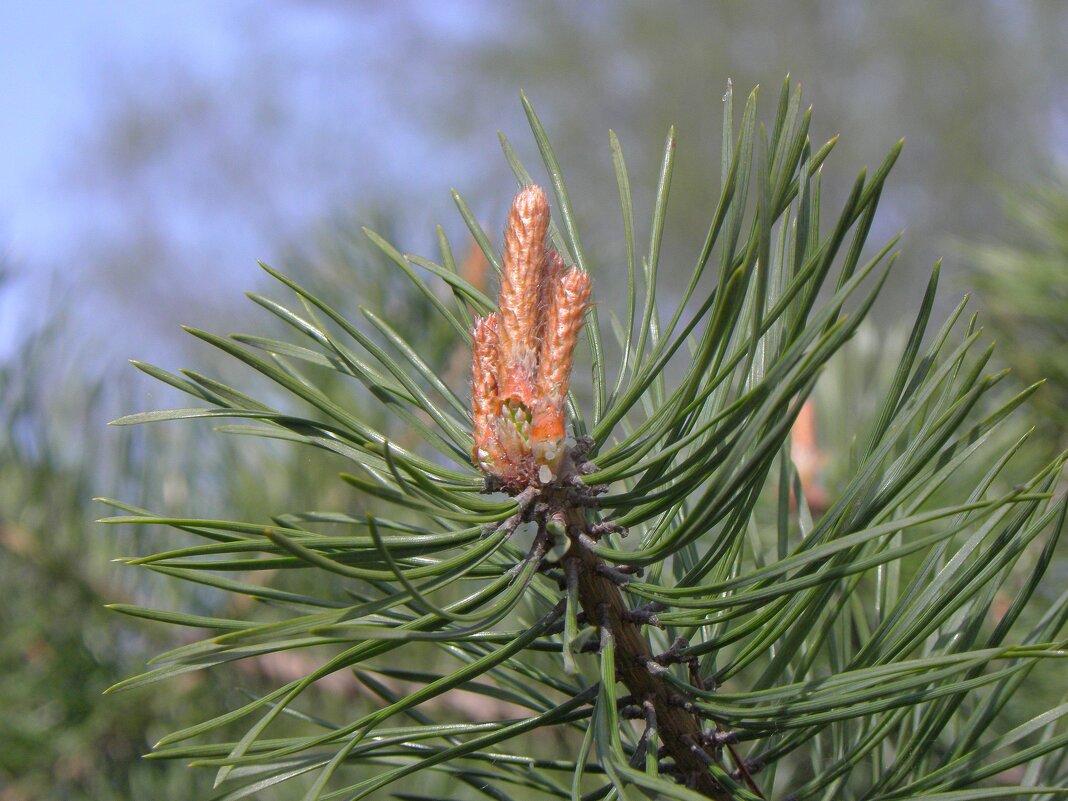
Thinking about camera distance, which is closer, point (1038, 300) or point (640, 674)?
point (640, 674)

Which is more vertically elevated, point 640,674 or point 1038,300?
point 1038,300

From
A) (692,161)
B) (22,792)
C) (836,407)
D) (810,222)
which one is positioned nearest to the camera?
(810,222)

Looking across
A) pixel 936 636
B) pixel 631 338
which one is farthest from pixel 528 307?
pixel 936 636

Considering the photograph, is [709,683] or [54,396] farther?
[54,396]

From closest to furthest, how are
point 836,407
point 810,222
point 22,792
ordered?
point 810,222, point 22,792, point 836,407

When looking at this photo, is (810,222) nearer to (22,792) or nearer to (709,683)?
(709,683)

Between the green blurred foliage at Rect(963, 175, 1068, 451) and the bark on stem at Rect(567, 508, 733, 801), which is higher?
the green blurred foliage at Rect(963, 175, 1068, 451)

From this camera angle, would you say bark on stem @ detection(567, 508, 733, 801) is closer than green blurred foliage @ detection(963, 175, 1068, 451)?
Yes

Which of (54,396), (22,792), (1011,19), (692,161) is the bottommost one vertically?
(22,792)

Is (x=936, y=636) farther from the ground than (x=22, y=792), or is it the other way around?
(x=936, y=636)

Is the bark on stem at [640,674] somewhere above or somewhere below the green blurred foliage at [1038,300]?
below

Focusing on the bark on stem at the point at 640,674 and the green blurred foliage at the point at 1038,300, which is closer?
the bark on stem at the point at 640,674
